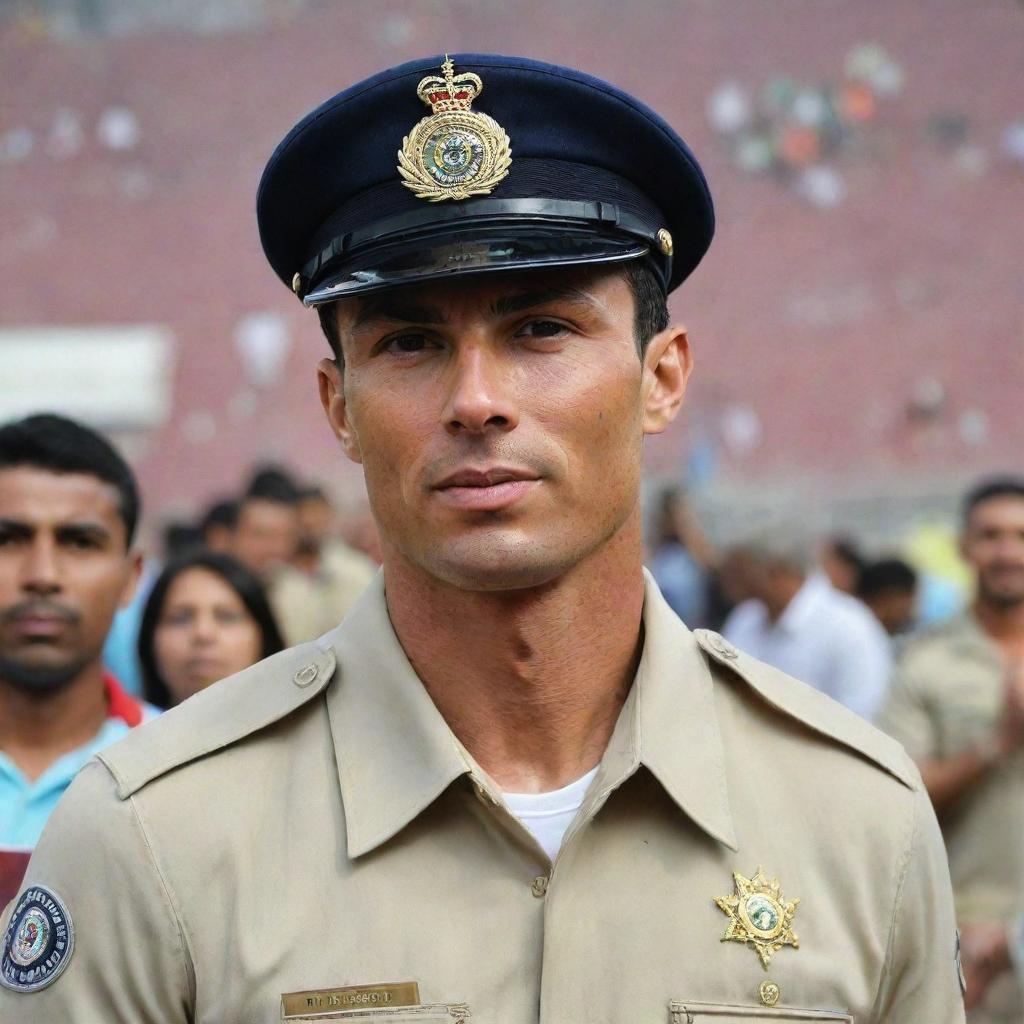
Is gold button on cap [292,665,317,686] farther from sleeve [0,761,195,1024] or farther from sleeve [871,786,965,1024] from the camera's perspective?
sleeve [871,786,965,1024]

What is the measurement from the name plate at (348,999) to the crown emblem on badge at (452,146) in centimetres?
104

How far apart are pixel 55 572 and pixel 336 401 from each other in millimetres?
1688

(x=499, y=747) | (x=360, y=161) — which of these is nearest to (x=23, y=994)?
(x=499, y=747)

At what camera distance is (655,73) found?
16875 millimetres

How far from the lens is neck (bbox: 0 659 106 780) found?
3.77m

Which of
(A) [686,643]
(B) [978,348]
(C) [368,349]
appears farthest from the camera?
(B) [978,348]

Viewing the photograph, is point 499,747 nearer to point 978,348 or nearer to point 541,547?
point 541,547

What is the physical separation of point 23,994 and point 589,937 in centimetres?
72

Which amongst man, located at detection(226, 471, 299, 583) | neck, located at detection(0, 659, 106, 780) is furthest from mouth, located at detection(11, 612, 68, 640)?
man, located at detection(226, 471, 299, 583)

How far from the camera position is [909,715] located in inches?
190

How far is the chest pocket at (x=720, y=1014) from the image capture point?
2.12 metres

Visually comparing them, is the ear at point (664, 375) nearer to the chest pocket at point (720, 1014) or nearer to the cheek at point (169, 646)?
the chest pocket at point (720, 1014)

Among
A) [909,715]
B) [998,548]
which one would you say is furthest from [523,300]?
[998,548]

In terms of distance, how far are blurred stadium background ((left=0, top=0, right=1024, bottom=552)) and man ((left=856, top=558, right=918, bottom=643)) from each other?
6.97 meters
